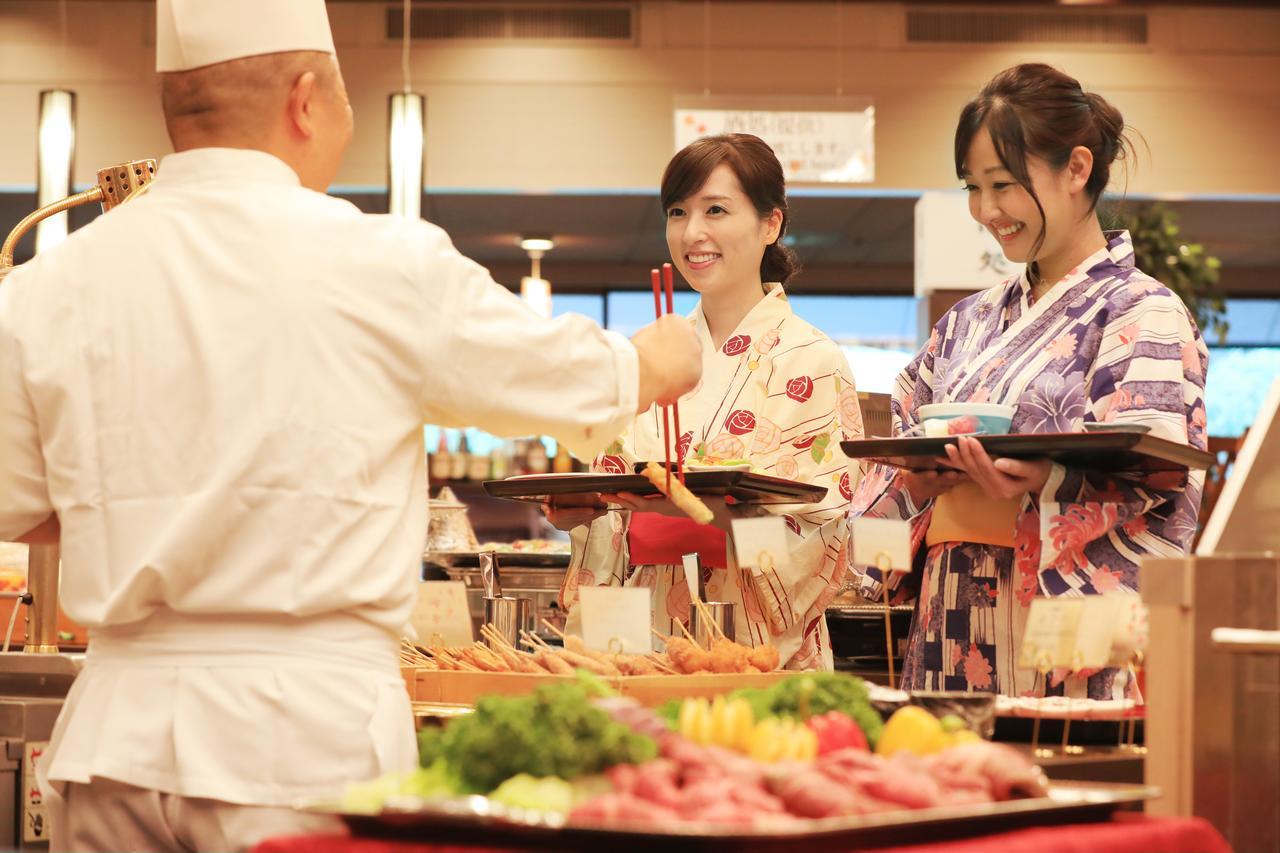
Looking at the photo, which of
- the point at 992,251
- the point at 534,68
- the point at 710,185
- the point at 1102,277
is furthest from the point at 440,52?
the point at 1102,277

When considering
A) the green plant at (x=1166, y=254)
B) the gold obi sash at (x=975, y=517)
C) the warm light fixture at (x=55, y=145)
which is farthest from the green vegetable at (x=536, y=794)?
the green plant at (x=1166, y=254)

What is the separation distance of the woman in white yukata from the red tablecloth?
40.7 inches

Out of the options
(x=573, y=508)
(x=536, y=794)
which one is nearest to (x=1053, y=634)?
(x=536, y=794)

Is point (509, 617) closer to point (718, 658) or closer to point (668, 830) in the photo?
point (718, 658)

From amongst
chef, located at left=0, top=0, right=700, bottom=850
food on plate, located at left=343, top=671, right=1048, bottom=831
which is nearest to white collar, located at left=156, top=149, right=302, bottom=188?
chef, located at left=0, top=0, right=700, bottom=850

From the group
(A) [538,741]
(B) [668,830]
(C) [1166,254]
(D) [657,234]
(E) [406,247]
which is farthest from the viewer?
(D) [657,234]

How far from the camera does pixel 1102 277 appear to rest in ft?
7.65

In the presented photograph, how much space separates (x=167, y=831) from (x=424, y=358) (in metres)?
0.55

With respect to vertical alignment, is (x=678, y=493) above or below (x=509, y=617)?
above

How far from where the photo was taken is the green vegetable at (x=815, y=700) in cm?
148

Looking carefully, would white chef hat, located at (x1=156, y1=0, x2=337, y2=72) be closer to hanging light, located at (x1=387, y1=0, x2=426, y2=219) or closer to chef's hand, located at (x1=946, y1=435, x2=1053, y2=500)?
chef's hand, located at (x1=946, y1=435, x2=1053, y2=500)

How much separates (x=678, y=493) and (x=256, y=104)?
84 centimetres

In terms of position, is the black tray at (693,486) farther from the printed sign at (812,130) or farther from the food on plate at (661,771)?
the printed sign at (812,130)

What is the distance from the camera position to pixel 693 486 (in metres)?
2.23
